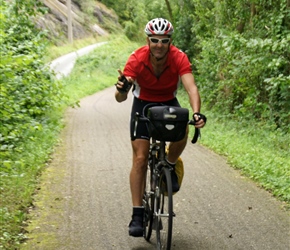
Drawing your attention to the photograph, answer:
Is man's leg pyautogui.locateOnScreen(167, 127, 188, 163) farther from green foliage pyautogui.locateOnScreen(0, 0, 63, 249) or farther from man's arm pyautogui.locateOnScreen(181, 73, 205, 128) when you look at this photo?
green foliage pyautogui.locateOnScreen(0, 0, 63, 249)

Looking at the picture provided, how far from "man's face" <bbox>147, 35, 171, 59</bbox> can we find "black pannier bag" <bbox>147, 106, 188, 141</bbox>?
629 mm

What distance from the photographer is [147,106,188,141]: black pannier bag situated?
4.75m

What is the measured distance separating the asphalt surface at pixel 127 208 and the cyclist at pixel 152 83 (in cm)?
73

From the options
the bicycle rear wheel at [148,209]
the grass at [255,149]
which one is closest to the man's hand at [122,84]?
the bicycle rear wheel at [148,209]

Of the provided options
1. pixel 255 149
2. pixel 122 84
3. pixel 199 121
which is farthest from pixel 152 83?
pixel 255 149

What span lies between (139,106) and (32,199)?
8.63 feet

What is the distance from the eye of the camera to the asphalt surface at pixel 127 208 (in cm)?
574

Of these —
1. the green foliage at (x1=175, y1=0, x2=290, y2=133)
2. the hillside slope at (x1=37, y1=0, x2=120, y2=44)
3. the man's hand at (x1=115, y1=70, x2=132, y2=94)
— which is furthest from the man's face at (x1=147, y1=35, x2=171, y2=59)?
the hillside slope at (x1=37, y1=0, x2=120, y2=44)

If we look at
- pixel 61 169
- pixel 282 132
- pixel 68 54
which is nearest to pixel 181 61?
pixel 61 169

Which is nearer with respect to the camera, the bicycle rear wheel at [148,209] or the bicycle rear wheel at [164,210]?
the bicycle rear wheel at [164,210]

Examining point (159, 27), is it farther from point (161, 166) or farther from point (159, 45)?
point (161, 166)

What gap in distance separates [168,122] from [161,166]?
0.57 metres

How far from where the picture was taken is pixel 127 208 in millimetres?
7027

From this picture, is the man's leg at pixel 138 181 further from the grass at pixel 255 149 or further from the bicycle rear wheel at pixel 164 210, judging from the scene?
the grass at pixel 255 149
